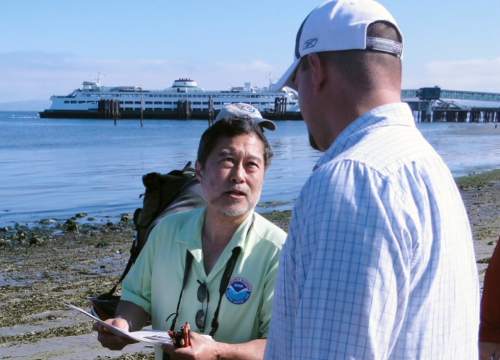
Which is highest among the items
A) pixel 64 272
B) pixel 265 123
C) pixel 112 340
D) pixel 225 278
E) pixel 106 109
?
pixel 106 109

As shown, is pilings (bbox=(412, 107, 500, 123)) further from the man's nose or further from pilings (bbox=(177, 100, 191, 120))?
the man's nose

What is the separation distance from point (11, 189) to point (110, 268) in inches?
433

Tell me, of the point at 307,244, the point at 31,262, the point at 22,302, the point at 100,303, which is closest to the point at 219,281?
the point at 100,303

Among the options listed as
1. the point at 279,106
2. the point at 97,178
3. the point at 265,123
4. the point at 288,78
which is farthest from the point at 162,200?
the point at 279,106

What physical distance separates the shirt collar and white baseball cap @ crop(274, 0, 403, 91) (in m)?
0.17

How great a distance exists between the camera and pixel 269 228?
276 centimetres

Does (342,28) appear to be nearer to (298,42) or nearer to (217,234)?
(298,42)

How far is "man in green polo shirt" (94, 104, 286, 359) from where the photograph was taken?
2.53m

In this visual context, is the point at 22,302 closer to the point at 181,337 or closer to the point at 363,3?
the point at 181,337

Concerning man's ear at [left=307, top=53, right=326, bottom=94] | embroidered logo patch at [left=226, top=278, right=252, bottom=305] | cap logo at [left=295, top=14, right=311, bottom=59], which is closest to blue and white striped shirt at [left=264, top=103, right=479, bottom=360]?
man's ear at [left=307, top=53, right=326, bottom=94]

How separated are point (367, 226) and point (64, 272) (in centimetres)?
731

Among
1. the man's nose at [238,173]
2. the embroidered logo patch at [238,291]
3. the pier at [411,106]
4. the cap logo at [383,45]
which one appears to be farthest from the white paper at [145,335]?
the pier at [411,106]

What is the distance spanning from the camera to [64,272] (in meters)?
7.85

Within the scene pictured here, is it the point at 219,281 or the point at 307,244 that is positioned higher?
the point at 307,244
